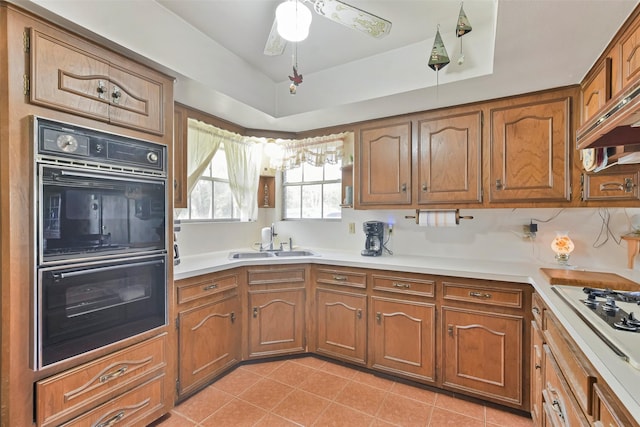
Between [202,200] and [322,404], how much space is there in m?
2.03

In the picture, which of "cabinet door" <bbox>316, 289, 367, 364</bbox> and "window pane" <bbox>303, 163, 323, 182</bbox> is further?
"window pane" <bbox>303, 163, 323, 182</bbox>

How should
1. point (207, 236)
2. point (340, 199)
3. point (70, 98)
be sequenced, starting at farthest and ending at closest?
point (340, 199), point (207, 236), point (70, 98)

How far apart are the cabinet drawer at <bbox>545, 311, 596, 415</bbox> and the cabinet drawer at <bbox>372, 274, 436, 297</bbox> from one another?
2.64 feet

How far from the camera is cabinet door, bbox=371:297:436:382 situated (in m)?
2.19

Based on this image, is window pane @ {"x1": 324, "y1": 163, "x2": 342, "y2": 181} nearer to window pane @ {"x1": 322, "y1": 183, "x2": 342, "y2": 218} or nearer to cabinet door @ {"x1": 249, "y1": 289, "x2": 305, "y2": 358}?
window pane @ {"x1": 322, "y1": 183, "x2": 342, "y2": 218}

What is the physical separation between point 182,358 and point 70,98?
1.67 m

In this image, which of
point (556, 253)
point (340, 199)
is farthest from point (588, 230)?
point (340, 199)

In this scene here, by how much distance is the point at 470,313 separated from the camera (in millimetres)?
2055

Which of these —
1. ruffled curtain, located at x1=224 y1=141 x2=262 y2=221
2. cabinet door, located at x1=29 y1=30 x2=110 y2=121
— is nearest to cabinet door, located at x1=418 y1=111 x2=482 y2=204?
ruffled curtain, located at x1=224 y1=141 x2=262 y2=221

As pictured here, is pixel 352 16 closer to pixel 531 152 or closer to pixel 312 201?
pixel 531 152

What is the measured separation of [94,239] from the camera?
1490mm

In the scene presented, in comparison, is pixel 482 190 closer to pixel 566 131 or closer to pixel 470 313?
pixel 566 131

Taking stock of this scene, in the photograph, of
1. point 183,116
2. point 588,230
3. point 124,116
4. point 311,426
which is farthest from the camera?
point 183,116

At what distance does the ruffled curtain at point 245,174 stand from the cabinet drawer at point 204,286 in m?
0.91
